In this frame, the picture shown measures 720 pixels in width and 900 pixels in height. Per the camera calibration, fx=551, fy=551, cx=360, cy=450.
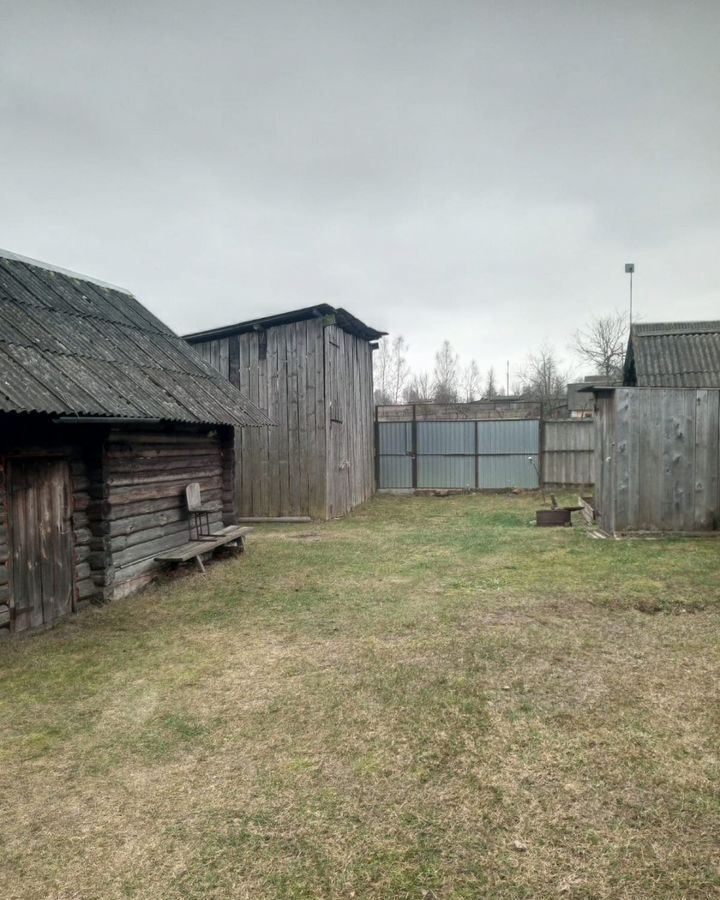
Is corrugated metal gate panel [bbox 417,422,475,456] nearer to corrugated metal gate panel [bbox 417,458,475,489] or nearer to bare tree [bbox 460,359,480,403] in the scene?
corrugated metal gate panel [bbox 417,458,475,489]

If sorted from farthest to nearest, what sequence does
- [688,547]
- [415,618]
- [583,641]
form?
[688,547]
[415,618]
[583,641]

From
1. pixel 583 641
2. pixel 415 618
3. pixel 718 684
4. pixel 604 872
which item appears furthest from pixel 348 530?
pixel 604 872

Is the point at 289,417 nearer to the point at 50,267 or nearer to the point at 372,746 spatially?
the point at 50,267

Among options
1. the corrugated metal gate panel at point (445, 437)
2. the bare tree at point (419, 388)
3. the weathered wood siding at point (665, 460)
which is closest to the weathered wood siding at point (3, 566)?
the weathered wood siding at point (665, 460)

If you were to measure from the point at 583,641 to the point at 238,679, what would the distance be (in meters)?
3.20

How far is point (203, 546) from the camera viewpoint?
855cm

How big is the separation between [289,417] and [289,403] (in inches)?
13.5

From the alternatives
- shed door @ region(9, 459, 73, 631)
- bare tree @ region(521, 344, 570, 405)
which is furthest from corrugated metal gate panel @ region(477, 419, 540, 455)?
bare tree @ region(521, 344, 570, 405)

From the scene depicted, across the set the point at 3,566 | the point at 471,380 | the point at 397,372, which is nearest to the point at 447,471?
the point at 3,566

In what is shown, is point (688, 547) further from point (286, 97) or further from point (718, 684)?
point (286, 97)

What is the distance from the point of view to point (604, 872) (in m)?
2.42

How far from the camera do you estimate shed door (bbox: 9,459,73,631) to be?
6012 mm

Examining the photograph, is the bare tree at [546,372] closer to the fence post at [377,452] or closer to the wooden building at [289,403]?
the fence post at [377,452]

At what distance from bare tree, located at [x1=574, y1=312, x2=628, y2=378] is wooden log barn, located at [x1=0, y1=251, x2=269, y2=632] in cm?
3115
